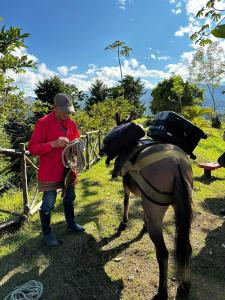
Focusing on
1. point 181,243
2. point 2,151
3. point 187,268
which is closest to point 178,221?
point 181,243

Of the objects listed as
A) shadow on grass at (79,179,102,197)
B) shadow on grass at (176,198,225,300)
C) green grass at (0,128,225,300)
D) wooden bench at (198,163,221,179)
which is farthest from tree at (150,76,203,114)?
shadow on grass at (176,198,225,300)

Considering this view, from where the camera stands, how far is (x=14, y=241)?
417cm

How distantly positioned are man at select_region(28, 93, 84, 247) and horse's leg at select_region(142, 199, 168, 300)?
4.45ft

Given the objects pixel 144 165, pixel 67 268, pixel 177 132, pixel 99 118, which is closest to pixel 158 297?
pixel 67 268

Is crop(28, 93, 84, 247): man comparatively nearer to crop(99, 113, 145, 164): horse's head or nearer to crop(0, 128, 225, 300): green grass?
crop(0, 128, 225, 300): green grass

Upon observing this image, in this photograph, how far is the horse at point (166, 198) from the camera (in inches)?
110

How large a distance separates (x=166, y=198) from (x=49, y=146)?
1564 mm

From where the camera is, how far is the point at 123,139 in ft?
11.3

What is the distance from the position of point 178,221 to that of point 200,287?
1063 millimetres

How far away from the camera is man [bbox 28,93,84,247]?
362cm

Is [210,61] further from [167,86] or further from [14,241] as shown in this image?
[14,241]

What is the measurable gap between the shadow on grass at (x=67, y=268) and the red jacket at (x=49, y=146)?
0.98 metres

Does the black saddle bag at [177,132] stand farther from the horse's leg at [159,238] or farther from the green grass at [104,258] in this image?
the green grass at [104,258]

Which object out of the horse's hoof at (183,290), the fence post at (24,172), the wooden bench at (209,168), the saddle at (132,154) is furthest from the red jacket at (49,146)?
the wooden bench at (209,168)
